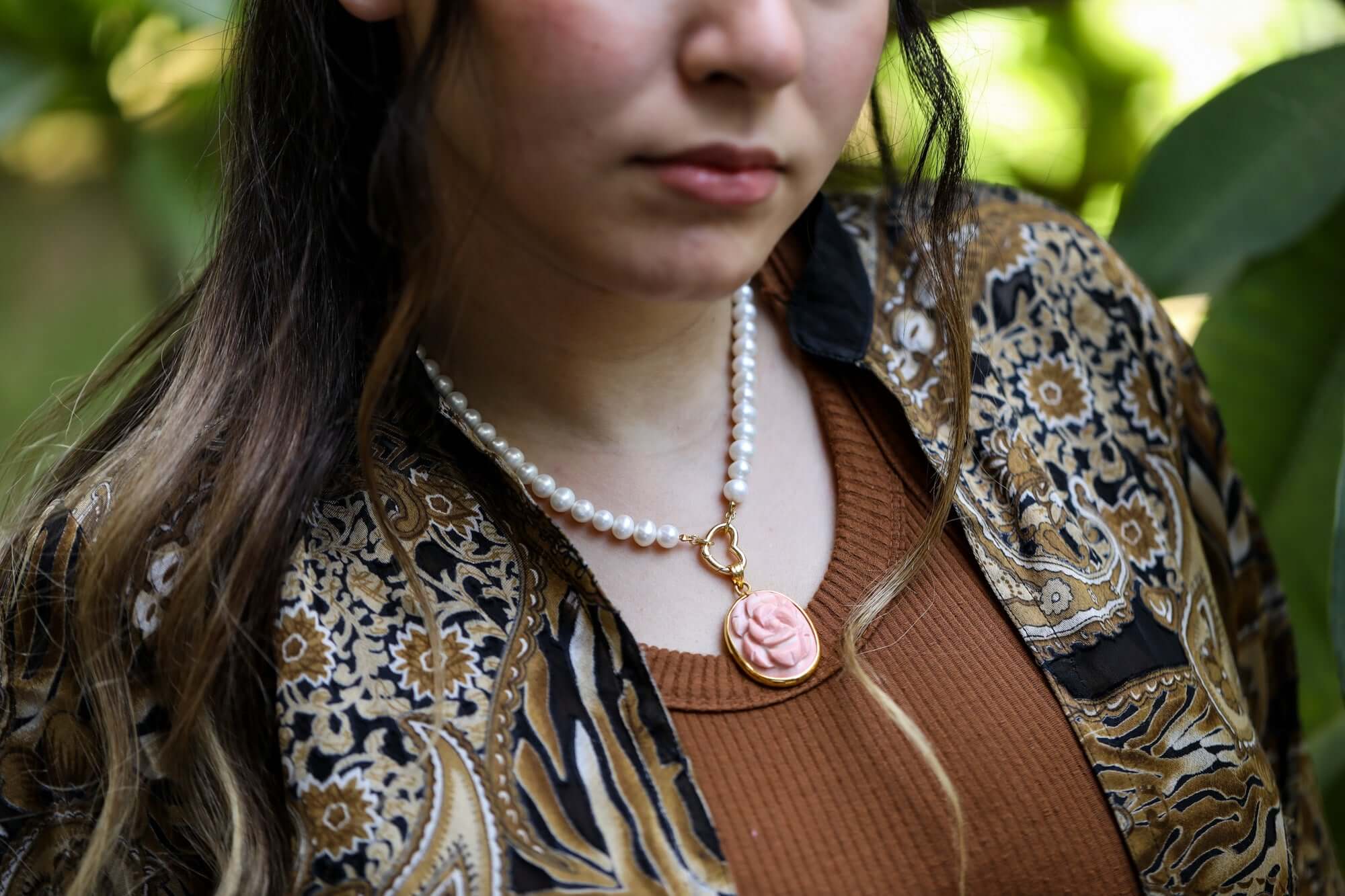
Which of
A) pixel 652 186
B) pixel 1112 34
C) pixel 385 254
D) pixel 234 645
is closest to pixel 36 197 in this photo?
pixel 385 254

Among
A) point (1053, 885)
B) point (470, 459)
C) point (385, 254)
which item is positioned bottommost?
point (1053, 885)

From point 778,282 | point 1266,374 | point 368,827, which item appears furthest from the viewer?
point 1266,374

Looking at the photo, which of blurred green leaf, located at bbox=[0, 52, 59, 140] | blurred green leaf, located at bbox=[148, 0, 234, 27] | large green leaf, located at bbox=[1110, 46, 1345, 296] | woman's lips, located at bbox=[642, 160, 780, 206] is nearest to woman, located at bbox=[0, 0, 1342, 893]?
woman's lips, located at bbox=[642, 160, 780, 206]

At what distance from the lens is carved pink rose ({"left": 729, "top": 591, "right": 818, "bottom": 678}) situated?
741 mm

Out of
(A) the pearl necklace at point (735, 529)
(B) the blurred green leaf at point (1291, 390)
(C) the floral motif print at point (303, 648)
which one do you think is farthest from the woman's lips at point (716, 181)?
(B) the blurred green leaf at point (1291, 390)

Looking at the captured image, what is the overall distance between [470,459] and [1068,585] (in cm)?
40

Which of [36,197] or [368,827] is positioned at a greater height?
[36,197]

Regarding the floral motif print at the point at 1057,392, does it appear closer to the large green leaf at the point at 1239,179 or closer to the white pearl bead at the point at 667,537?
the large green leaf at the point at 1239,179

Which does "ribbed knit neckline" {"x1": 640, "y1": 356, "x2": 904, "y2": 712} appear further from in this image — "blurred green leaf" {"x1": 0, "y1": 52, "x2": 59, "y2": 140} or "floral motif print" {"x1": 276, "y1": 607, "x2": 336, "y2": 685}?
"blurred green leaf" {"x1": 0, "y1": 52, "x2": 59, "y2": 140}

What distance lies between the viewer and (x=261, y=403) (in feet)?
2.53

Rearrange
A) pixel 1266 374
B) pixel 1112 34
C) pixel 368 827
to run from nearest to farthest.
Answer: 1. pixel 368 827
2. pixel 1266 374
3. pixel 1112 34

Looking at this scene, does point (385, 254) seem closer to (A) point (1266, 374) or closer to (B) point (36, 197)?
(A) point (1266, 374)

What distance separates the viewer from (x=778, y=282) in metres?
0.94

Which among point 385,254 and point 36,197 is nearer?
point 385,254
